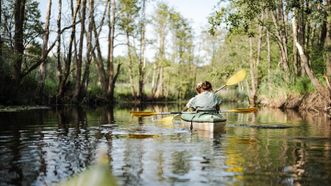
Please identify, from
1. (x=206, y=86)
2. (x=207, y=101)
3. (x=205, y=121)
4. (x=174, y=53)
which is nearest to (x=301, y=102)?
(x=207, y=101)

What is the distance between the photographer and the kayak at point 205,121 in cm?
1324

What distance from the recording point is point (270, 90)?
33281 mm

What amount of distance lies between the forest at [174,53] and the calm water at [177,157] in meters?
10.4

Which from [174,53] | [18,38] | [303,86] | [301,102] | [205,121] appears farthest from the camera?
[174,53]

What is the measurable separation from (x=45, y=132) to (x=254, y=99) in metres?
27.6

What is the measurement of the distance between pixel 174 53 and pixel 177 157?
185ft

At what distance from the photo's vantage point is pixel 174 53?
211 ft

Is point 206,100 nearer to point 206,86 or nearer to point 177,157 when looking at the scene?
point 206,86

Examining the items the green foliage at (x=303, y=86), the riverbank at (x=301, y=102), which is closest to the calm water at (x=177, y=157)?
the riverbank at (x=301, y=102)

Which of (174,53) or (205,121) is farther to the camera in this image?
(174,53)

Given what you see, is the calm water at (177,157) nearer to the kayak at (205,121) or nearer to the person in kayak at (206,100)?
the kayak at (205,121)

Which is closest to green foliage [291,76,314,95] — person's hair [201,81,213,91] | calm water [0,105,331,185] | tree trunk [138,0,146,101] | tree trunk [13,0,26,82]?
person's hair [201,81,213,91]

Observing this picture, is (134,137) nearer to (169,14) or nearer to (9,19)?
(9,19)

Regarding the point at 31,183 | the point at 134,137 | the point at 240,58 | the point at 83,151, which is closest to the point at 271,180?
the point at 31,183
